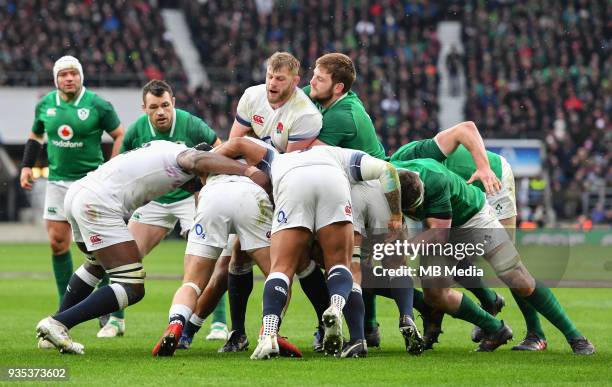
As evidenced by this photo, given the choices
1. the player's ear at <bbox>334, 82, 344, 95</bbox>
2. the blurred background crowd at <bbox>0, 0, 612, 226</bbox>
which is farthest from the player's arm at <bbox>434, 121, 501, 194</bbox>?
the blurred background crowd at <bbox>0, 0, 612, 226</bbox>

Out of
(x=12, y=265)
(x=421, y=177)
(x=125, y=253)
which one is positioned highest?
(x=421, y=177)

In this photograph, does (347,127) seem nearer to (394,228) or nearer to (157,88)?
(394,228)

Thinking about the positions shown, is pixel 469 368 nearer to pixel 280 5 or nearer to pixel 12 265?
pixel 12 265

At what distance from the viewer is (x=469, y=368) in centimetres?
851

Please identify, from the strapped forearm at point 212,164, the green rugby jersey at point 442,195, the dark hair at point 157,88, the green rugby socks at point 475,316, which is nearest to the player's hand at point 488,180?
the green rugby jersey at point 442,195

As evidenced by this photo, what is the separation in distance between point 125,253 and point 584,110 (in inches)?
1194

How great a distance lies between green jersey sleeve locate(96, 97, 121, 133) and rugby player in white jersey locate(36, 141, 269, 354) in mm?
2832

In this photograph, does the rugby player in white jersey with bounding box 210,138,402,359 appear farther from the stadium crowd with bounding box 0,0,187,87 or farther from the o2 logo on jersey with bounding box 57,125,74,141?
the stadium crowd with bounding box 0,0,187,87

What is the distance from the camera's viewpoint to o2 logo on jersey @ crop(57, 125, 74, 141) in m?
12.2

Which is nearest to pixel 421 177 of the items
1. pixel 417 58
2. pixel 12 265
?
pixel 12 265

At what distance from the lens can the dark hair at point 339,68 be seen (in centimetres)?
975

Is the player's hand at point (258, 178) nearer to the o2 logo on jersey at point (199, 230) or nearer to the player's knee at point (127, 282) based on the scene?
the o2 logo on jersey at point (199, 230)

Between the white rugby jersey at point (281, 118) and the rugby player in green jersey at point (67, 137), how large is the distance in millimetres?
2524

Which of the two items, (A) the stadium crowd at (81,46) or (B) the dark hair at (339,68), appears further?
(A) the stadium crowd at (81,46)
